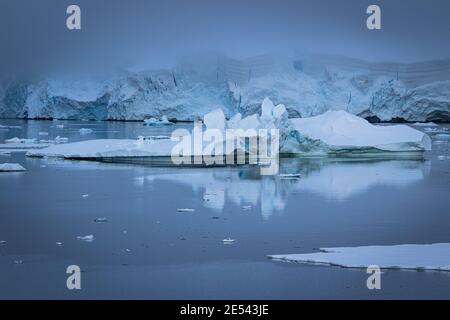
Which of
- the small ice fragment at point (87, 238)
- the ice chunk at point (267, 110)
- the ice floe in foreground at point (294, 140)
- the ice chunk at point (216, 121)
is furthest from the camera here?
the ice chunk at point (267, 110)

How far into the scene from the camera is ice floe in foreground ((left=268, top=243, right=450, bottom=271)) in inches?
195

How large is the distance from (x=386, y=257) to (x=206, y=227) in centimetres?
165

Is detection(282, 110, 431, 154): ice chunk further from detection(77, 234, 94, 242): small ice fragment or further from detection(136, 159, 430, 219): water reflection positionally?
detection(77, 234, 94, 242): small ice fragment

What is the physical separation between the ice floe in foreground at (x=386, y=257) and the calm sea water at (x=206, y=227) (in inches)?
4.5

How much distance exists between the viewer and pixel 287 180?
9773mm

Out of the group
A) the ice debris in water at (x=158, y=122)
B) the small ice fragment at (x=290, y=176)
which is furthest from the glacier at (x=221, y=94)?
the small ice fragment at (x=290, y=176)

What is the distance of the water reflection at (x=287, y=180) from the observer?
26.6 feet

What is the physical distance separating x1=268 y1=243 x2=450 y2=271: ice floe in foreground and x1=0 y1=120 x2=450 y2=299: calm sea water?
11 centimetres

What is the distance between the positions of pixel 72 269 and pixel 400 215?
3.32 metres

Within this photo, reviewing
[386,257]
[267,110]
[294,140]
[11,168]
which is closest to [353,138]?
[294,140]

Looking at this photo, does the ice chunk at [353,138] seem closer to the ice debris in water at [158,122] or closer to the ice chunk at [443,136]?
the ice chunk at [443,136]

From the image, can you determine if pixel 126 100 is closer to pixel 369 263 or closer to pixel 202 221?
pixel 202 221

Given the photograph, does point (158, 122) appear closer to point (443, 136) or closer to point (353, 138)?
point (443, 136)

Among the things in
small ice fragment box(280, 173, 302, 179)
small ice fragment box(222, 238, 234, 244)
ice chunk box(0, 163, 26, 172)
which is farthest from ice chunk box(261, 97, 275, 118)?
small ice fragment box(222, 238, 234, 244)
